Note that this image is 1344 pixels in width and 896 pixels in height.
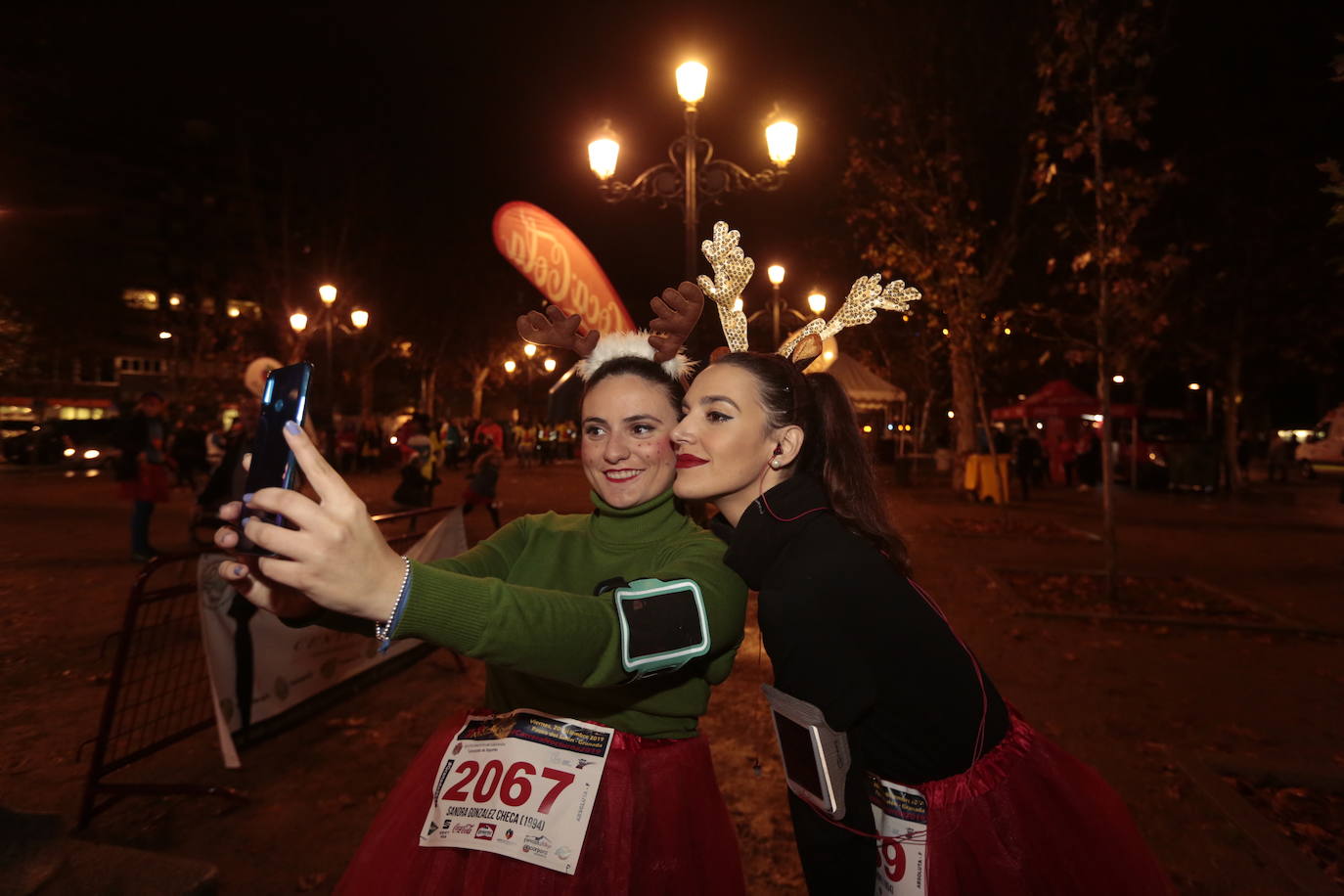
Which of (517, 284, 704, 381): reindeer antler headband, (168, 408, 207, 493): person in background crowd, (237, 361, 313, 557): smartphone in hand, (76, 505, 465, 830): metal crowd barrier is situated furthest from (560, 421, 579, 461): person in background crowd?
(237, 361, 313, 557): smartphone in hand

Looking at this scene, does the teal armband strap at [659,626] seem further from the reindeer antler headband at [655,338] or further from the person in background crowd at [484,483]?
the person in background crowd at [484,483]

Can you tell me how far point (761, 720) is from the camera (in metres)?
5.11

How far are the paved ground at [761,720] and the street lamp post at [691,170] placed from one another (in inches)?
221

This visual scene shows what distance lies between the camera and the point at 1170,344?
87.9ft

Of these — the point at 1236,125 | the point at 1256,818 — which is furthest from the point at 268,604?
the point at 1236,125

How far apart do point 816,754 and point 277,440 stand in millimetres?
1200

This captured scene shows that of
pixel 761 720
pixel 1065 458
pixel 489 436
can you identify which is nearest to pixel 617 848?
pixel 761 720

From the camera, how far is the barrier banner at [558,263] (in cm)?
530

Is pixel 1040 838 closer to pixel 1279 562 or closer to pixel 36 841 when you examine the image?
pixel 36 841

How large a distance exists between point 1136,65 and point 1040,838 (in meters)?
8.73

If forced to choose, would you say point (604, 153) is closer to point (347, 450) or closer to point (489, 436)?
point (489, 436)

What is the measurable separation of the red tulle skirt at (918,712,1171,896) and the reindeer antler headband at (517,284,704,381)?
134 cm

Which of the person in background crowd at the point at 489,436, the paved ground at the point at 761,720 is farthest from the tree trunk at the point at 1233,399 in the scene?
the person in background crowd at the point at 489,436

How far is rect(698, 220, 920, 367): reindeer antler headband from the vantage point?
2406mm
